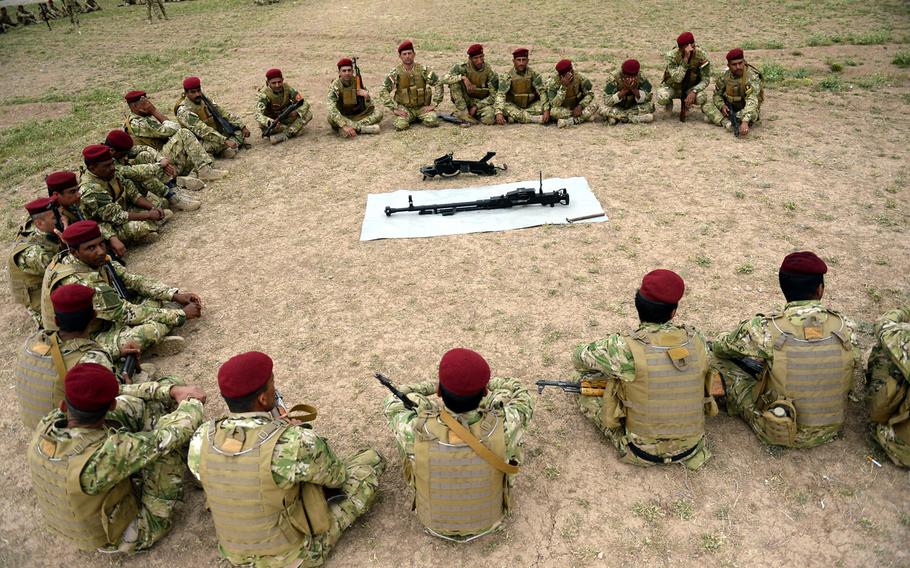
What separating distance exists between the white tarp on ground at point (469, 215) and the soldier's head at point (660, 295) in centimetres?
348

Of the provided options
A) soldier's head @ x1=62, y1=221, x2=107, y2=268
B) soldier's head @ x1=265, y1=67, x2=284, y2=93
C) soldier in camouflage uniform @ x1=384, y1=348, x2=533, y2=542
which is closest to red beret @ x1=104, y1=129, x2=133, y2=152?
soldier's head @ x1=62, y1=221, x2=107, y2=268

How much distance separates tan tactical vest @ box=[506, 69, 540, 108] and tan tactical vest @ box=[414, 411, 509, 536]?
26.4ft

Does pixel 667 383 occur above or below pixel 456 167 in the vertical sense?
below

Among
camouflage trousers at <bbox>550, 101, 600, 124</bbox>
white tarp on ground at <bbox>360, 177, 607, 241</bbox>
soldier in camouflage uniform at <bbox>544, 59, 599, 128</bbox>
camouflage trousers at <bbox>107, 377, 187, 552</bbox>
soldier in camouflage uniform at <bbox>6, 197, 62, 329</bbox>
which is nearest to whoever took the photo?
camouflage trousers at <bbox>107, 377, 187, 552</bbox>

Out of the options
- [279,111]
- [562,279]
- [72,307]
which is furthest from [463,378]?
[279,111]

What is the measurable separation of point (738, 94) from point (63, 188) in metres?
9.40

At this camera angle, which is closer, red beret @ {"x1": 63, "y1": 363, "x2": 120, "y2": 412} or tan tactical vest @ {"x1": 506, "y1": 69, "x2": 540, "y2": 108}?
red beret @ {"x1": 63, "y1": 363, "x2": 120, "y2": 412}

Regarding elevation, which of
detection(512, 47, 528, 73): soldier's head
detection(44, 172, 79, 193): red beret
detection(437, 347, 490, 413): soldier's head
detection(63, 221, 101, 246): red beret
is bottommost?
detection(437, 347, 490, 413): soldier's head

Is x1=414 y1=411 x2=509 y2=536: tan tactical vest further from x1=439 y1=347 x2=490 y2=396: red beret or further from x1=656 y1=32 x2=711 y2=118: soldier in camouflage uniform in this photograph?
x1=656 y1=32 x2=711 y2=118: soldier in camouflage uniform

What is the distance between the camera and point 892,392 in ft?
13.9

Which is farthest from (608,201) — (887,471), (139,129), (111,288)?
(139,129)

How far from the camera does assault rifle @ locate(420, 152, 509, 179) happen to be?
29.1 feet

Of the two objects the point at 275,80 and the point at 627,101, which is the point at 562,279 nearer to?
the point at 627,101

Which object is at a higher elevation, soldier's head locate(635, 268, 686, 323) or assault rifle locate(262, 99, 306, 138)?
assault rifle locate(262, 99, 306, 138)
